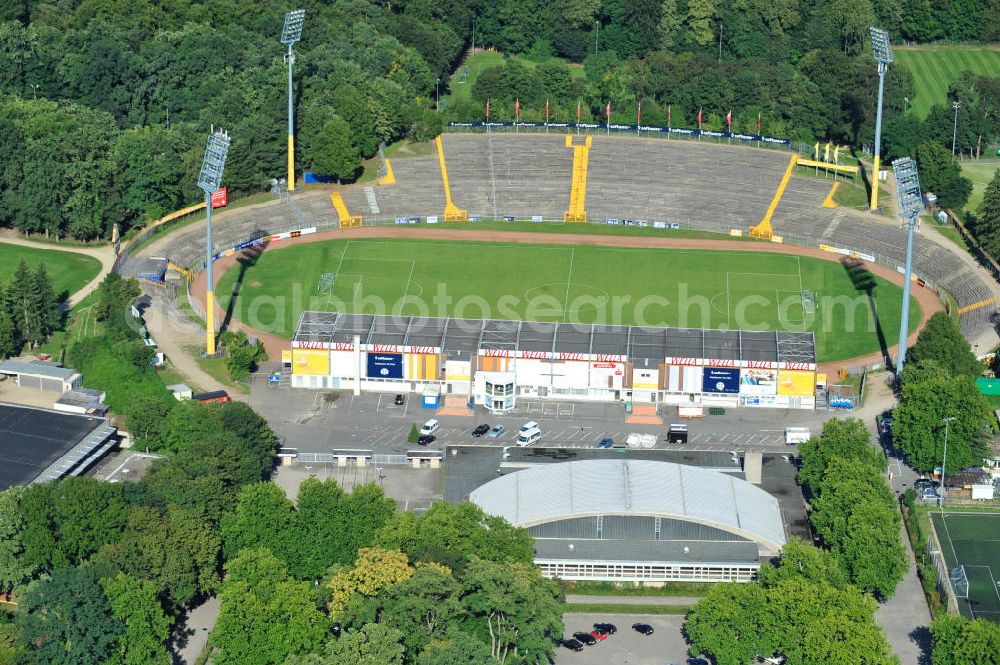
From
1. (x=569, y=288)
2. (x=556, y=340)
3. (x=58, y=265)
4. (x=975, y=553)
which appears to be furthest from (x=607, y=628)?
(x=58, y=265)

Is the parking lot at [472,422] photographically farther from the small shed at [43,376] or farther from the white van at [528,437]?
the small shed at [43,376]

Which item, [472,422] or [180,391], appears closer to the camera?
[472,422]

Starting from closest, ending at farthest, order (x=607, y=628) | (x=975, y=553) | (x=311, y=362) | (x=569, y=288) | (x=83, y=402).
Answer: (x=607, y=628), (x=975, y=553), (x=83, y=402), (x=311, y=362), (x=569, y=288)

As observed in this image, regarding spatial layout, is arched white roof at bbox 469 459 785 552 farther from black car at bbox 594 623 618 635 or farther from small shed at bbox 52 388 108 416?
small shed at bbox 52 388 108 416

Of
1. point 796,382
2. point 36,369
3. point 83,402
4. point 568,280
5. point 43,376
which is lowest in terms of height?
point 83,402

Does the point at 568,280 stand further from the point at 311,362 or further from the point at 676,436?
the point at 676,436

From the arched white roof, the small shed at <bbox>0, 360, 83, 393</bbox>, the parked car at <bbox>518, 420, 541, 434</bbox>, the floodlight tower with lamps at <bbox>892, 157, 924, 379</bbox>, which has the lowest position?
the parked car at <bbox>518, 420, 541, 434</bbox>

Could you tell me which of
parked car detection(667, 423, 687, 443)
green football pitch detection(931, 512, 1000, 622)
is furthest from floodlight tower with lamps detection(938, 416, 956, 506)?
parked car detection(667, 423, 687, 443)

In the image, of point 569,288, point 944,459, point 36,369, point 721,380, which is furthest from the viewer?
point 569,288

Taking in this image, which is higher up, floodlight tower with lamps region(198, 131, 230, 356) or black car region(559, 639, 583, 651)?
floodlight tower with lamps region(198, 131, 230, 356)
